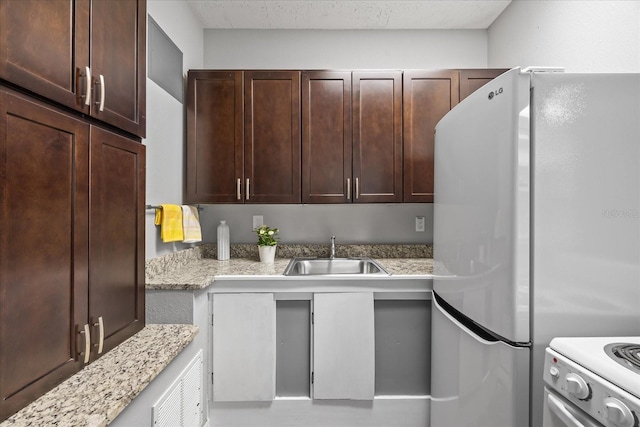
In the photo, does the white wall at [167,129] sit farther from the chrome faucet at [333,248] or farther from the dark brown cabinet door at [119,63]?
the chrome faucet at [333,248]

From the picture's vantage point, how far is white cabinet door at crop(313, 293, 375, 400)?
72.6 inches

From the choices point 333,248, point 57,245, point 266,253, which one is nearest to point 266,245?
point 266,253

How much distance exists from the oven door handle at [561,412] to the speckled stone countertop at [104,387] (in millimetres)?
1103

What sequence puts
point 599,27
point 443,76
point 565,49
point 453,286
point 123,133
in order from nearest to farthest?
1. point 123,133
2. point 453,286
3. point 599,27
4. point 565,49
5. point 443,76

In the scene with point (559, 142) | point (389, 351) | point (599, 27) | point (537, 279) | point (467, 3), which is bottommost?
point (389, 351)

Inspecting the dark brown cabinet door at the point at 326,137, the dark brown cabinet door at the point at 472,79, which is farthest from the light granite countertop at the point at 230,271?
the dark brown cabinet door at the point at 472,79

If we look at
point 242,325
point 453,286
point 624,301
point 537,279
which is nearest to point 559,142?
point 537,279

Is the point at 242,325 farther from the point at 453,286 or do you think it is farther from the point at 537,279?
the point at 537,279

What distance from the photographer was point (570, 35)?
5.78ft

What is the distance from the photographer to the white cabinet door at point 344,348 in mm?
1843

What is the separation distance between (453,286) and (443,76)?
1.47 meters

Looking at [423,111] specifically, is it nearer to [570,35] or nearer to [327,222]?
[570,35]

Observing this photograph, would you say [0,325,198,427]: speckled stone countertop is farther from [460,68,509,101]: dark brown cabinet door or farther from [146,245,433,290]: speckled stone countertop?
[460,68,509,101]: dark brown cabinet door

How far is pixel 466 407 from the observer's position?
4.26 feet
